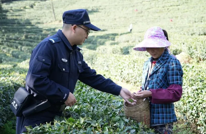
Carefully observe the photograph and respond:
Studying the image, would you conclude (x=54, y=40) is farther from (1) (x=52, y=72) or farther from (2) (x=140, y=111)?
(2) (x=140, y=111)

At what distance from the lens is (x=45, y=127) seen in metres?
1.81

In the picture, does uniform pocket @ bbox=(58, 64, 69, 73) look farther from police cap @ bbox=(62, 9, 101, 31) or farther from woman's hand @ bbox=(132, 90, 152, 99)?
woman's hand @ bbox=(132, 90, 152, 99)

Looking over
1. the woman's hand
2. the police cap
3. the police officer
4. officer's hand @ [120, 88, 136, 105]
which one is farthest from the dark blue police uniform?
the woman's hand

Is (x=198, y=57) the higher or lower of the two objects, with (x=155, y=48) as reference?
lower

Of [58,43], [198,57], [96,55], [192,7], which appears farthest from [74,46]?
[192,7]

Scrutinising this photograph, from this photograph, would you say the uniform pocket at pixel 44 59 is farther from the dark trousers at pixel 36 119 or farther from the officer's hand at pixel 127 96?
the officer's hand at pixel 127 96

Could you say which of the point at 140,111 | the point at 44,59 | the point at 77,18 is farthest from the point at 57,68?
the point at 140,111

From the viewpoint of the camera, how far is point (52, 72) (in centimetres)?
209

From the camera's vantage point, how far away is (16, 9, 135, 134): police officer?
A: 76.6 inches

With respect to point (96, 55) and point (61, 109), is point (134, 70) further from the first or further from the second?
point (61, 109)

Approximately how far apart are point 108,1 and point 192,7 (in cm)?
1505

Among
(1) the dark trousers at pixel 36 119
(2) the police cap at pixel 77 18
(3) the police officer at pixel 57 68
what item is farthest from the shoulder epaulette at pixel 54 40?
(1) the dark trousers at pixel 36 119

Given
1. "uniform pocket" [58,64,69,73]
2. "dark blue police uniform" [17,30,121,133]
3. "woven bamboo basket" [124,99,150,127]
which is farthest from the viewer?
"woven bamboo basket" [124,99,150,127]

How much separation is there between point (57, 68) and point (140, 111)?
0.91 meters
